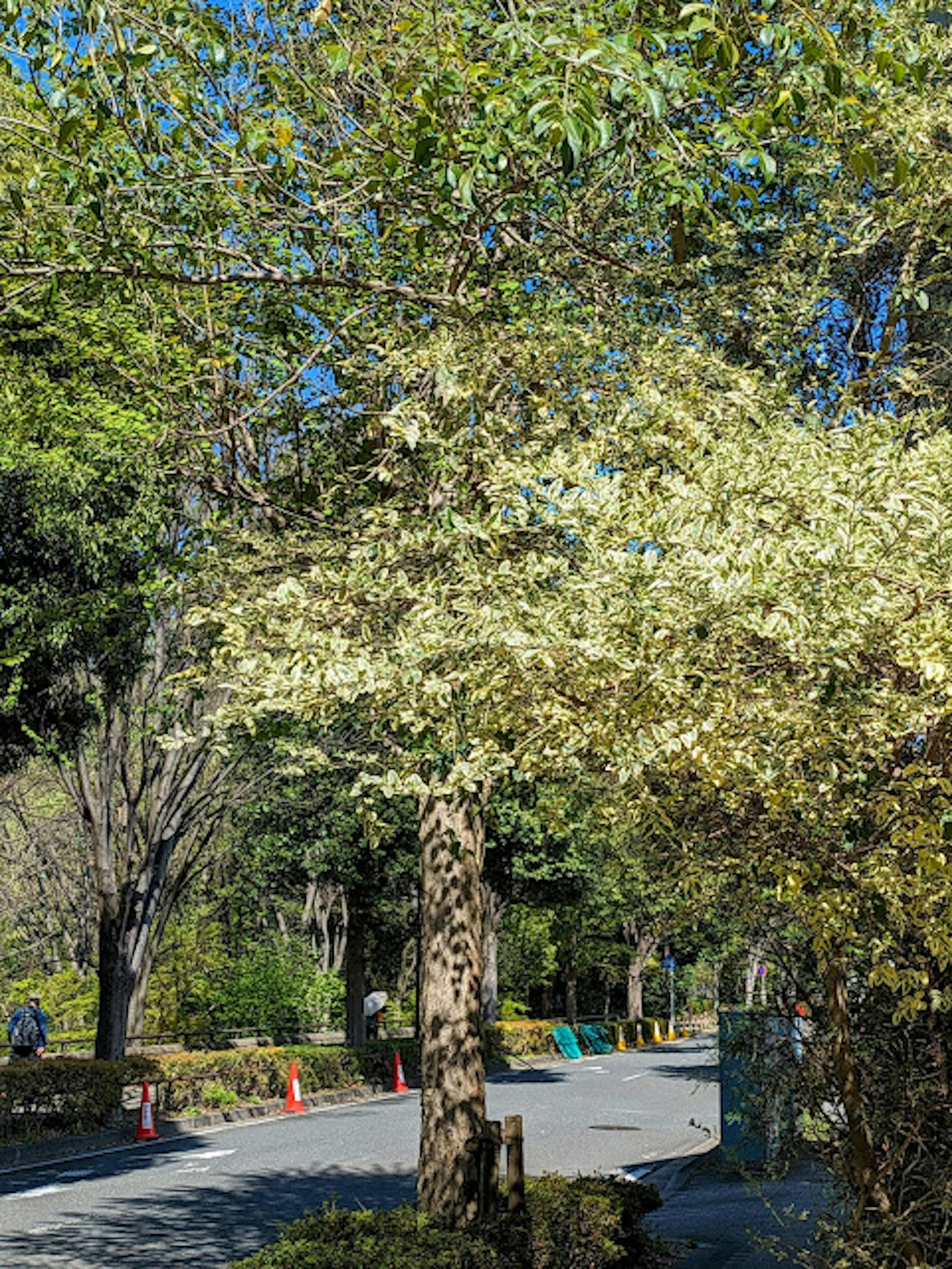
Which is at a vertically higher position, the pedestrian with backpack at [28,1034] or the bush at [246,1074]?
the pedestrian with backpack at [28,1034]

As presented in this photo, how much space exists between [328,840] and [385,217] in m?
16.9

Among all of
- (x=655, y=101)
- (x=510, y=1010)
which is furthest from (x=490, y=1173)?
(x=510, y=1010)

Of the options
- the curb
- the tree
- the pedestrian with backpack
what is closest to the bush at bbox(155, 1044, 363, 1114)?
the pedestrian with backpack

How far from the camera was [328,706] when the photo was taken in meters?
6.10

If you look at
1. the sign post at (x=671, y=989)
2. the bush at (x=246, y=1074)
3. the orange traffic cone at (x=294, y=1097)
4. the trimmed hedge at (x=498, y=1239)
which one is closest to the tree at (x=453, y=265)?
the trimmed hedge at (x=498, y=1239)

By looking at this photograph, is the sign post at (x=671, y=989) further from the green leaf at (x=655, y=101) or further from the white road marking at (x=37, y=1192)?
the green leaf at (x=655, y=101)

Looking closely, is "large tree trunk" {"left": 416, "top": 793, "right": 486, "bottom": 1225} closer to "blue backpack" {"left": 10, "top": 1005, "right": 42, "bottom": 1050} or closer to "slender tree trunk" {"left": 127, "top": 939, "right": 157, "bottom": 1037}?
"slender tree trunk" {"left": 127, "top": 939, "right": 157, "bottom": 1037}

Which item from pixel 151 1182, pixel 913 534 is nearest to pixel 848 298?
pixel 913 534

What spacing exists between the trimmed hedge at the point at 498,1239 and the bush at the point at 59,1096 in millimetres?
9763

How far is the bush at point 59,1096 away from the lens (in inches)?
670

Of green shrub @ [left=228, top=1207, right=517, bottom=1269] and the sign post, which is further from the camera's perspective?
the sign post

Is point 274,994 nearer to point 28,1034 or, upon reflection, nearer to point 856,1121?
point 28,1034

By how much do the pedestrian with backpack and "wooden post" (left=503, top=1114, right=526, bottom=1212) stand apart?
1385 centimetres

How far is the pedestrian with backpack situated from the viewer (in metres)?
20.5
